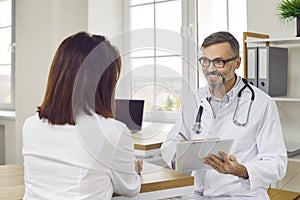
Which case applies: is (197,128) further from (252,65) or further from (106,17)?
(106,17)

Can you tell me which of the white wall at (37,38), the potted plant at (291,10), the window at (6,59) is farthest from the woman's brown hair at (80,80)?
the window at (6,59)

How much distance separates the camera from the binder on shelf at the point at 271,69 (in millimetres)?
2410

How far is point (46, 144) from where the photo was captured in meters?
1.34

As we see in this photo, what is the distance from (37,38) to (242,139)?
2.46m

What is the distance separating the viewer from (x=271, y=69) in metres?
2.42

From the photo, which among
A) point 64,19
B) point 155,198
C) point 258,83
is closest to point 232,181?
point 155,198

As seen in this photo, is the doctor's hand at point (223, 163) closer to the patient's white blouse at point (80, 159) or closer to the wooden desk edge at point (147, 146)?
the patient's white blouse at point (80, 159)

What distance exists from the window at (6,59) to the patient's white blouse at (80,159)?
126 inches

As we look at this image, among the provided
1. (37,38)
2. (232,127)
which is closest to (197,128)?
(232,127)

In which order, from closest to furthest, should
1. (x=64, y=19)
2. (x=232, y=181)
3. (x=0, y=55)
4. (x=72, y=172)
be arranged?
(x=72, y=172), (x=232, y=181), (x=64, y=19), (x=0, y=55)

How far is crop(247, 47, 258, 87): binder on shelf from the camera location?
8.05 feet

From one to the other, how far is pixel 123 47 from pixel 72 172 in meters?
0.43

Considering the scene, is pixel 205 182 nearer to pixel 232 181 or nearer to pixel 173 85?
pixel 232 181

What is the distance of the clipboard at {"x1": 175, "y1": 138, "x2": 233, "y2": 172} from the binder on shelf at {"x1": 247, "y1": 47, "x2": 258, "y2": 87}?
0.90 m
